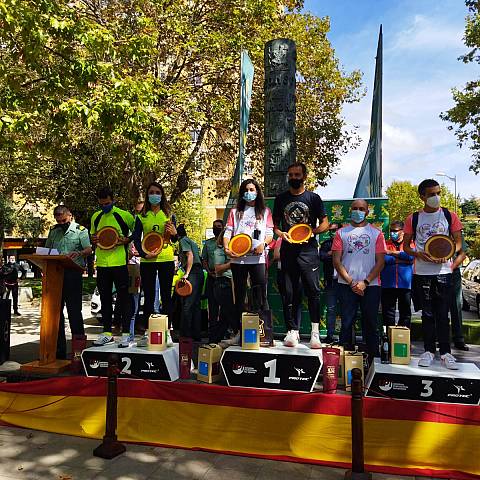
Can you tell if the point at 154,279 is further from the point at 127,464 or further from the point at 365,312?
the point at 365,312

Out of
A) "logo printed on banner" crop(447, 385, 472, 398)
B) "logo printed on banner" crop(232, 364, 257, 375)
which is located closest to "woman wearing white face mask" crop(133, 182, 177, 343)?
"logo printed on banner" crop(232, 364, 257, 375)

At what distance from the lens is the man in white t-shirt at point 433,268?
183 inches

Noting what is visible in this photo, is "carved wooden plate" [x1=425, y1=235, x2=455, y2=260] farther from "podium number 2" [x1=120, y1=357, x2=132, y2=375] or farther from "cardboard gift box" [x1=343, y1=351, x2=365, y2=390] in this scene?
"podium number 2" [x1=120, y1=357, x2=132, y2=375]

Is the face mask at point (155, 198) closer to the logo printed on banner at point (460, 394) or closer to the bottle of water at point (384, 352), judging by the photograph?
the bottle of water at point (384, 352)

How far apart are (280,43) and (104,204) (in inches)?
170

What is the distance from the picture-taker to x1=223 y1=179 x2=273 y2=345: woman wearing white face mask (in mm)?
5320

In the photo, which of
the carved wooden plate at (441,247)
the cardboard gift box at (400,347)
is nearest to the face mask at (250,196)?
the carved wooden plate at (441,247)

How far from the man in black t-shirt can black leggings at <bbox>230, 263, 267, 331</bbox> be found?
0.26 m

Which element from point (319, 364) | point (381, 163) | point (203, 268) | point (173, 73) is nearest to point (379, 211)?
point (381, 163)

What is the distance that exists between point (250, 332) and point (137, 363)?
49.6 inches

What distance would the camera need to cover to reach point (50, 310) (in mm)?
6062

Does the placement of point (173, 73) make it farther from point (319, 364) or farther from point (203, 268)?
point (319, 364)

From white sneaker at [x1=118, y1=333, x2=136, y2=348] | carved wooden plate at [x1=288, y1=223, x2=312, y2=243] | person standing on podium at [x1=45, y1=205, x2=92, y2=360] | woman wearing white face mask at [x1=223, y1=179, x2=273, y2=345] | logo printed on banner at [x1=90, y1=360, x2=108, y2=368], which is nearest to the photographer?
carved wooden plate at [x1=288, y1=223, x2=312, y2=243]

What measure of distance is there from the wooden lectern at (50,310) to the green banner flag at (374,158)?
4.91 meters
